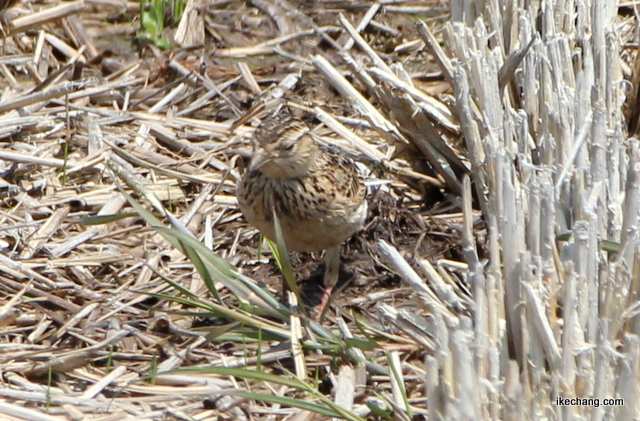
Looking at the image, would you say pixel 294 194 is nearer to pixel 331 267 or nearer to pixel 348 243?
pixel 331 267

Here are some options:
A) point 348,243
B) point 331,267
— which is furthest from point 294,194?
point 348,243

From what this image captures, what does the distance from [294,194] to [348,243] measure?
862mm

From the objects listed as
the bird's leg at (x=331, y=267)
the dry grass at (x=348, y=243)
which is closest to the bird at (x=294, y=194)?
the bird's leg at (x=331, y=267)

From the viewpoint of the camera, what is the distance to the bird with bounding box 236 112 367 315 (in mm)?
5359

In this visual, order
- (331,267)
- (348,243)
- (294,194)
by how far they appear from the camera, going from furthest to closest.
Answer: (348,243), (331,267), (294,194)

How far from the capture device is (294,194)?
17.8 feet

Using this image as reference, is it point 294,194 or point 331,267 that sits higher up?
point 294,194

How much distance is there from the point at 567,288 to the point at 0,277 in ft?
9.63

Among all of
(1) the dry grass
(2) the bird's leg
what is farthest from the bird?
(1) the dry grass

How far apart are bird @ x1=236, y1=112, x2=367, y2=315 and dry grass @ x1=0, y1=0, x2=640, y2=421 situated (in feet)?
1.07

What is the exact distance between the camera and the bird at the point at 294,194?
17.6 feet

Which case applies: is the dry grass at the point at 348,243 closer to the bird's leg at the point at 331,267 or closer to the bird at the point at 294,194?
the bird's leg at the point at 331,267

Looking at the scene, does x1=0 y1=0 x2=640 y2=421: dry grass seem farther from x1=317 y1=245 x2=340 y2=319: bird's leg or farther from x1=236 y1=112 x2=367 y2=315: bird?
x1=236 y1=112 x2=367 y2=315: bird

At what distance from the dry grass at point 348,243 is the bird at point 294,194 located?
0.32 meters
